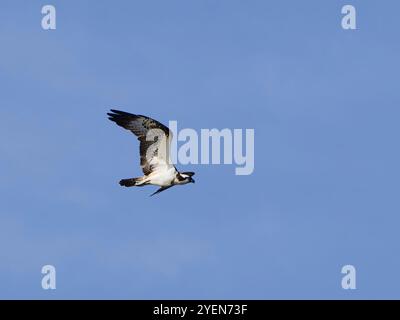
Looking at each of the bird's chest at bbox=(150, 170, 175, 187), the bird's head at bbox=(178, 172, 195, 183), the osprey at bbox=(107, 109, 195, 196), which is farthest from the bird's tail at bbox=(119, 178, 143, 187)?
the bird's head at bbox=(178, 172, 195, 183)

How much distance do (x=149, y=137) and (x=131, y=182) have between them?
1571mm

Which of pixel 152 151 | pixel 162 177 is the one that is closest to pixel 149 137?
pixel 152 151

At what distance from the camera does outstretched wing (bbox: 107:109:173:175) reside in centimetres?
5109

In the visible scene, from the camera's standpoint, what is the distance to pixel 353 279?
51.1 m

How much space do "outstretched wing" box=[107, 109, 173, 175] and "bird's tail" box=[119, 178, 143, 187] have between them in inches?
20.0

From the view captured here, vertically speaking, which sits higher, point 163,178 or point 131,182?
point 163,178

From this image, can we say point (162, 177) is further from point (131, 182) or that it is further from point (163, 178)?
point (131, 182)

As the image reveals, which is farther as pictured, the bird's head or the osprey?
the bird's head

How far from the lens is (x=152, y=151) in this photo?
5156 centimetres

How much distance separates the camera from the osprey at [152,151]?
2012 inches

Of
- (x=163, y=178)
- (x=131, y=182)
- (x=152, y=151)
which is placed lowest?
(x=131, y=182)

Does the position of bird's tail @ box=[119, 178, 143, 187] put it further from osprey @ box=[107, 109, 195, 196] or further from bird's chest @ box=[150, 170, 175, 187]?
bird's chest @ box=[150, 170, 175, 187]
